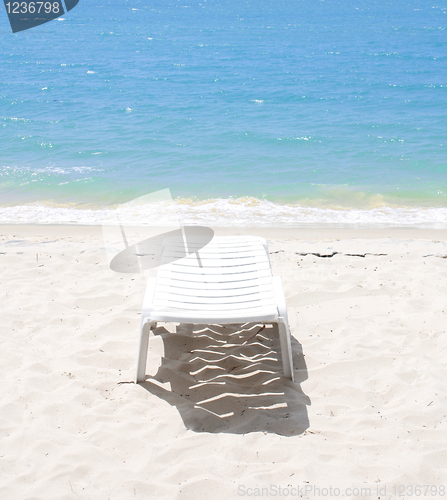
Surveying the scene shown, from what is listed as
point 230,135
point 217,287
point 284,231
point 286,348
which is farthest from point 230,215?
point 230,135

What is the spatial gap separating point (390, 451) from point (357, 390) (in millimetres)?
524

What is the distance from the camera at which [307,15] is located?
4322 centimetres

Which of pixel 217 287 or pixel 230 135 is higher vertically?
pixel 217 287

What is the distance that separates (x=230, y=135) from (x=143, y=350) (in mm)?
8919

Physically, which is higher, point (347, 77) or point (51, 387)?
point (51, 387)

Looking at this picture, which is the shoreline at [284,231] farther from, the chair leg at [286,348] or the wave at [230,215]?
the chair leg at [286,348]

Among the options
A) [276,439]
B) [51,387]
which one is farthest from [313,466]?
[51,387]

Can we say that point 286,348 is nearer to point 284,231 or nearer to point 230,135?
point 284,231

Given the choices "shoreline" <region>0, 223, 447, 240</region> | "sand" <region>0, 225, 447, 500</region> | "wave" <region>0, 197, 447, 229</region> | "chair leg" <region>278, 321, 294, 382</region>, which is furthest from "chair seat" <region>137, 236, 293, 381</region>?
"wave" <region>0, 197, 447, 229</region>

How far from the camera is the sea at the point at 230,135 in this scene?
7.49 metres

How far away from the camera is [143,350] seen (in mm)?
2842

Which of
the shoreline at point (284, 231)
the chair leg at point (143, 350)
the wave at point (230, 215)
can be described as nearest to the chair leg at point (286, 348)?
the chair leg at point (143, 350)

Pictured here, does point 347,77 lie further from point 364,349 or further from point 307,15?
point 307,15

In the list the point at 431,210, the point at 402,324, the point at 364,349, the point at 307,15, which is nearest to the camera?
the point at 364,349
